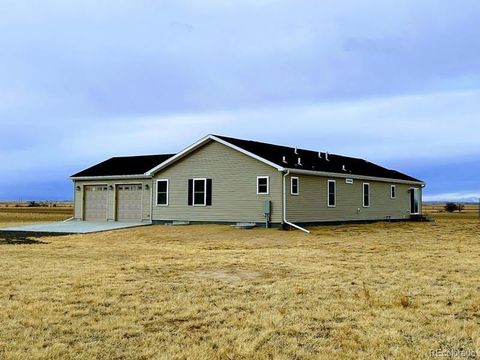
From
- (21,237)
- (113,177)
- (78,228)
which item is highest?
(113,177)

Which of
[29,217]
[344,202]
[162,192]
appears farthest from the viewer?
[29,217]

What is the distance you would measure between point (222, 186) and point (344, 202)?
292 inches

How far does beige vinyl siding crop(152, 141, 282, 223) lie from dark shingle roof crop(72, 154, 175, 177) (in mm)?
2531

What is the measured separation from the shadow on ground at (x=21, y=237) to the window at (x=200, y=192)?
22.4 ft

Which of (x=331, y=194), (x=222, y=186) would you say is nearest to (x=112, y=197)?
(x=222, y=186)

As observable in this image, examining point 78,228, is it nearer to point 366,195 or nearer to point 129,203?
point 129,203

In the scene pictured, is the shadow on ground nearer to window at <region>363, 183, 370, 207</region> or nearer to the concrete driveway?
Result: the concrete driveway

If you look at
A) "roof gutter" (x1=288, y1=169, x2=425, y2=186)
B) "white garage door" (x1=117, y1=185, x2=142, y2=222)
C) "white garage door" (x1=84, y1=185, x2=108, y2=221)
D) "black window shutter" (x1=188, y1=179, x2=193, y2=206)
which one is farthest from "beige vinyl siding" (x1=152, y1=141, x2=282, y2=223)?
"white garage door" (x1=84, y1=185, x2=108, y2=221)

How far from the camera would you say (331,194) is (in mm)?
29000

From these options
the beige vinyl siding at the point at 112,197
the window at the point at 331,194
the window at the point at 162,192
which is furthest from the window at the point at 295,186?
the beige vinyl siding at the point at 112,197

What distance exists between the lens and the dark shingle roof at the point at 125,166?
3177cm

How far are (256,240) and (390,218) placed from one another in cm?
1661

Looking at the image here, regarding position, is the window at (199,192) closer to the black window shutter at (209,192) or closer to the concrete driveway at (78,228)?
the black window shutter at (209,192)

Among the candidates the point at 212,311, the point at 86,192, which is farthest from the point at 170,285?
the point at 86,192
